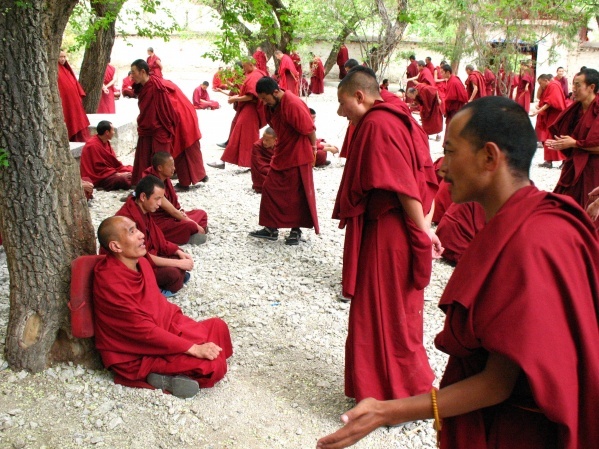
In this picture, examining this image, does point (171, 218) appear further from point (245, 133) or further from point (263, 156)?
point (245, 133)

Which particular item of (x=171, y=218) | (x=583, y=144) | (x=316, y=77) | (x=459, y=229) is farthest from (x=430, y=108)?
(x=316, y=77)

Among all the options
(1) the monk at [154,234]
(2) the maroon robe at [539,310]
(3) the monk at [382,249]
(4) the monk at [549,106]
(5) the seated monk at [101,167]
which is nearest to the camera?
(2) the maroon robe at [539,310]

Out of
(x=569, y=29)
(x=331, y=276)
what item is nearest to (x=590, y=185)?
(x=331, y=276)

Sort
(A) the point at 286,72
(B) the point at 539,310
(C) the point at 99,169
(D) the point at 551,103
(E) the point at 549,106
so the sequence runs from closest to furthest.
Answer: (B) the point at 539,310 → (C) the point at 99,169 → (D) the point at 551,103 → (E) the point at 549,106 → (A) the point at 286,72

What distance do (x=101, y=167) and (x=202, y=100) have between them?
8851 mm

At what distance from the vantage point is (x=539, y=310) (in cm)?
132

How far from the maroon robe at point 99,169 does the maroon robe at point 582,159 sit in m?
4.89

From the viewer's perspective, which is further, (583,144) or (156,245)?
(583,144)

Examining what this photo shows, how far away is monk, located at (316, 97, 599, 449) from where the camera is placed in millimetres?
1328

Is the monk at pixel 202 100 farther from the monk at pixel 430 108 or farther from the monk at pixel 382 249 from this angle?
the monk at pixel 382 249

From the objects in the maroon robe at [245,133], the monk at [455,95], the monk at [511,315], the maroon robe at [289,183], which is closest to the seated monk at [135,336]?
the monk at [511,315]

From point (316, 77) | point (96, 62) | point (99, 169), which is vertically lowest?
point (99, 169)

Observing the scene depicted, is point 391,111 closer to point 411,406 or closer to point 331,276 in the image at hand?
point 411,406

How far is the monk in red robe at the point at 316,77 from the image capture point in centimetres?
1953
